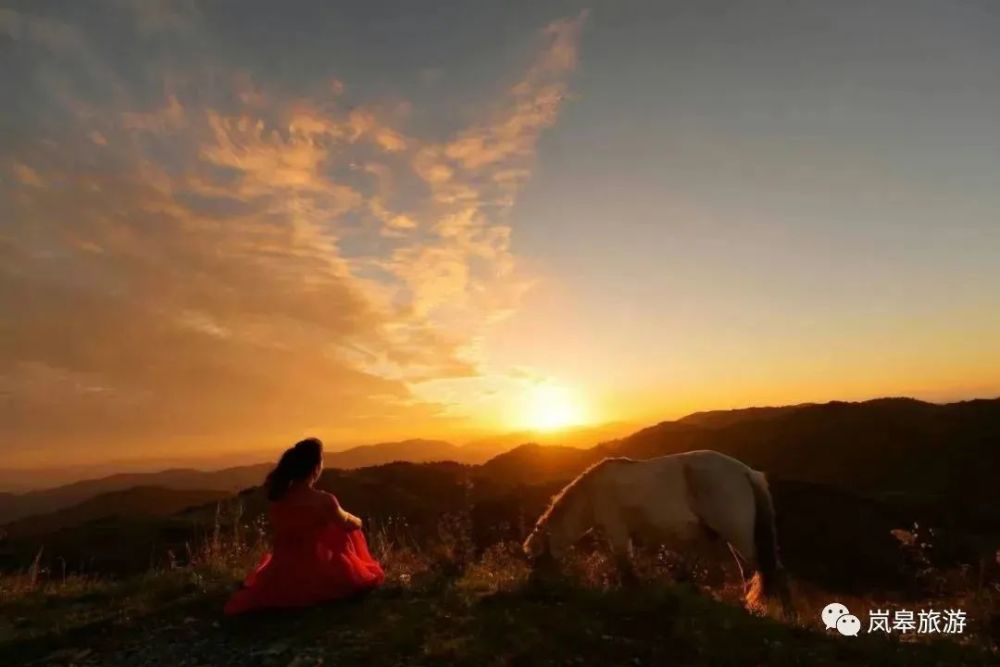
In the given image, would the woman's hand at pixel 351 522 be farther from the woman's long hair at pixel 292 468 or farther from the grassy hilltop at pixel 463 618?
the grassy hilltop at pixel 463 618

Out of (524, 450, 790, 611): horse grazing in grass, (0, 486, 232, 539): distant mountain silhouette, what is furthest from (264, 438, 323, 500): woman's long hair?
(0, 486, 232, 539): distant mountain silhouette

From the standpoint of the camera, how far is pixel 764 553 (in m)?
9.98

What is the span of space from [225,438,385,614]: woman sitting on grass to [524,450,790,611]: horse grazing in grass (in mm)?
3694

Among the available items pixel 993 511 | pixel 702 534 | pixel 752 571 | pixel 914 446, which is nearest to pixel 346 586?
pixel 702 534

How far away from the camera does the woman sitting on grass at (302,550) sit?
6.42 metres

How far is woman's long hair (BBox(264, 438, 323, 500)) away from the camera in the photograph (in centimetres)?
670

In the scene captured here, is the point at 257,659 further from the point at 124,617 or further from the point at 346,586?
the point at 124,617

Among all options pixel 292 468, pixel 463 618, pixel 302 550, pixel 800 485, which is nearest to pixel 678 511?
pixel 463 618

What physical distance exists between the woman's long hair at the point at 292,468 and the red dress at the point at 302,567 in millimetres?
141

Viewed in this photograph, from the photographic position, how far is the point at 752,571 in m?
10.6

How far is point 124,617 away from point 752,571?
8.93 m

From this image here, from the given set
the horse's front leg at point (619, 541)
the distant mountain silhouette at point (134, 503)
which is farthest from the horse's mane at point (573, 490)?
the distant mountain silhouette at point (134, 503)

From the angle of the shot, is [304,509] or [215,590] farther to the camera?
[215,590]

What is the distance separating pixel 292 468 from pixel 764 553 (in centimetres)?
725
